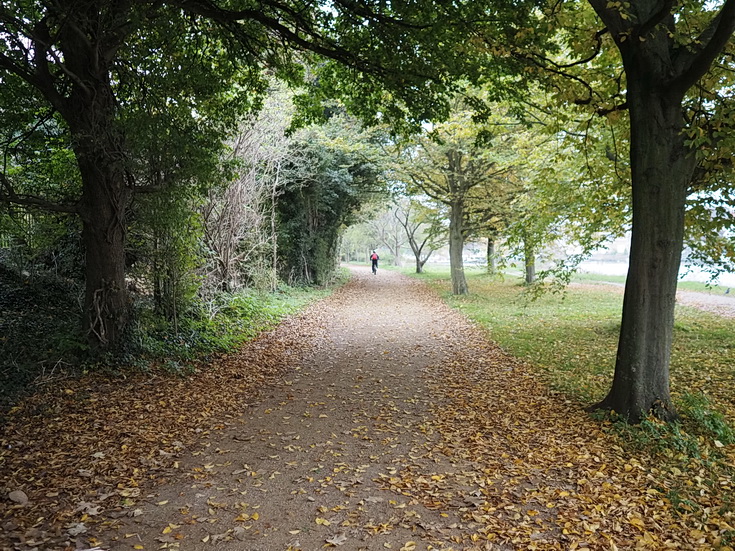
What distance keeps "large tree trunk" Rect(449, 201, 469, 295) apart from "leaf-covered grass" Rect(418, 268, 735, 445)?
1776 mm

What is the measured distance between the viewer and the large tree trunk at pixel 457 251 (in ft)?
64.9

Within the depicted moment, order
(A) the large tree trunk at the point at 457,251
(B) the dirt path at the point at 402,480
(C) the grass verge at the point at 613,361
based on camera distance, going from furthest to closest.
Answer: (A) the large tree trunk at the point at 457,251 < (C) the grass verge at the point at 613,361 < (B) the dirt path at the point at 402,480

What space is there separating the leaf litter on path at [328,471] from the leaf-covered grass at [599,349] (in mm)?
1020

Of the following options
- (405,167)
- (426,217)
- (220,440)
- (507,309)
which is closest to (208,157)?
(220,440)

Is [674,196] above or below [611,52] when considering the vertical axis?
below

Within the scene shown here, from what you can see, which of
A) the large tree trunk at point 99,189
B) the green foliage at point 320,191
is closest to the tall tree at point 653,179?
the large tree trunk at point 99,189

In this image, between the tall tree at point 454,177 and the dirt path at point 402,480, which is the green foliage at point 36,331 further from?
the tall tree at point 454,177

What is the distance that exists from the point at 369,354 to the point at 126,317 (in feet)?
15.1

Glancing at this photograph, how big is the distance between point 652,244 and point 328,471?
4458 mm

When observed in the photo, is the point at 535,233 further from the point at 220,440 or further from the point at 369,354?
the point at 220,440

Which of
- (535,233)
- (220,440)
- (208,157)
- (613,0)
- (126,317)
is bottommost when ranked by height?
(220,440)

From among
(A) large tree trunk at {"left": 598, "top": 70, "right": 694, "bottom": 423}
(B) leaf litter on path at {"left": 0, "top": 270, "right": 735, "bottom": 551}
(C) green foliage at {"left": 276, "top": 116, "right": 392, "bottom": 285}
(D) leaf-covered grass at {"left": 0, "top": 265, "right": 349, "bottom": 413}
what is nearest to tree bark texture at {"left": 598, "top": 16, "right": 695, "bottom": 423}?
(A) large tree trunk at {"left": 598, "top": 70, "right": 694, "bottom": 423}

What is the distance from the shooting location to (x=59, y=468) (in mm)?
4270

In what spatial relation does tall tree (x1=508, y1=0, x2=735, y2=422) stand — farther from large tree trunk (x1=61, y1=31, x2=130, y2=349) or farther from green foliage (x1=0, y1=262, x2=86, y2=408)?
green foliage (x1=0, y1=262, x2=86, y2=408)
